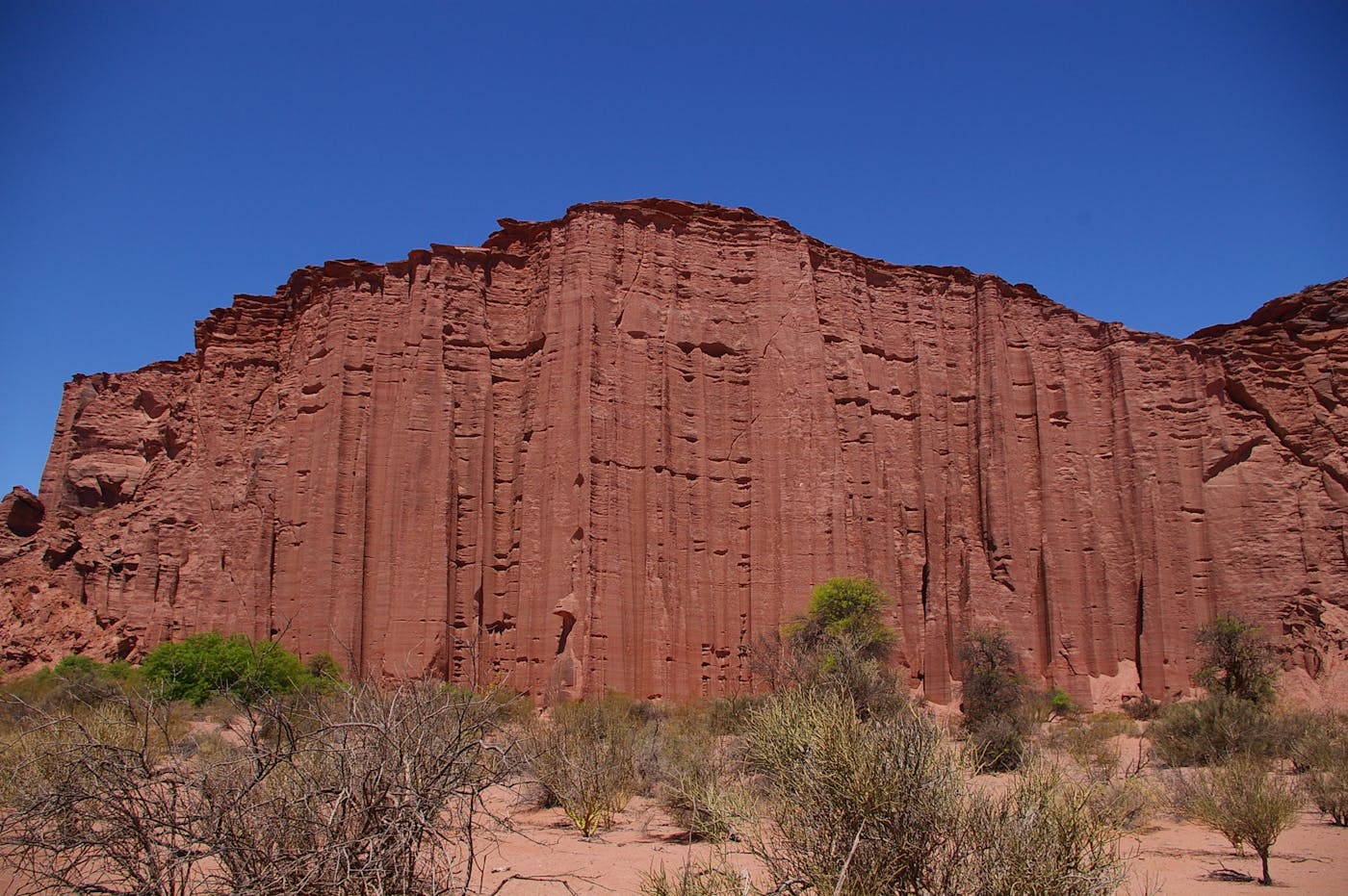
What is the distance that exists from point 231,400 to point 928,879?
1442 inches

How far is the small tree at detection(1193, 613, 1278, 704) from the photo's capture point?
27.2 metres

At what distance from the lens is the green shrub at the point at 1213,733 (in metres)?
18.5

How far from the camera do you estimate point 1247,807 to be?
35.3ft

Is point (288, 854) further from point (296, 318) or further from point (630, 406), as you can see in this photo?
point (296, 318)

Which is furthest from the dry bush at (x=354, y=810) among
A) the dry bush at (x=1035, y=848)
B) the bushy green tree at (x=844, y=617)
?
the bushy green tree at (x=844, y=617)

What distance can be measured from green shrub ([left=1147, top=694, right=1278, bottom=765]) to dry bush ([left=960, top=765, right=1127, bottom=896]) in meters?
12.7

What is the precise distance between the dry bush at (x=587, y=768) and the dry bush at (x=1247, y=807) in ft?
23.5

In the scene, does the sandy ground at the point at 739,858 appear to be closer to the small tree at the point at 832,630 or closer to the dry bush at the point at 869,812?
the dry bush at the point at 869,812

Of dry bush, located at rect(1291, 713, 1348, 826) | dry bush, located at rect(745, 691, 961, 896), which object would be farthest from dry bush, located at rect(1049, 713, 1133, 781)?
dry bush, located at rect(745, 691, 961, 896)

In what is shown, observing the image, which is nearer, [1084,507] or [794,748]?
[794,748]

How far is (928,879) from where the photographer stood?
22.0 ft

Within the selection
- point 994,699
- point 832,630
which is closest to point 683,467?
point 832,630

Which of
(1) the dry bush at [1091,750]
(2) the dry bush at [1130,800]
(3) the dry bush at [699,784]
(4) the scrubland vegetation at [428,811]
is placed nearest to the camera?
(4) the scrubland vegetation at [428,811]

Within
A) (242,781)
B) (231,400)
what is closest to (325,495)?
(231,400)
